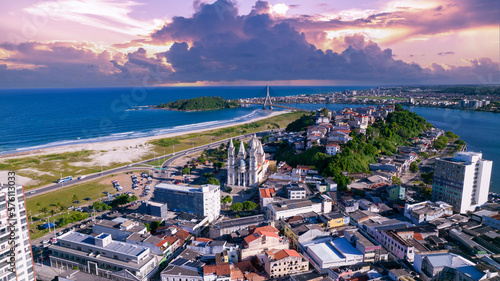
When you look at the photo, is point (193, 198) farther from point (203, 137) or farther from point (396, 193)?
point (203, 137)

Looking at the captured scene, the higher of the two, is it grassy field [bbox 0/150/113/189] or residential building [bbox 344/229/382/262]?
residential building [bbox 344/229/382/262]

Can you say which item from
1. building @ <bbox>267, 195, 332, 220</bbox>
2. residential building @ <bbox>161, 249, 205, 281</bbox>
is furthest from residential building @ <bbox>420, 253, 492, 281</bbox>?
residential building @ <bbox>161, 249, 205, 281</bbox>

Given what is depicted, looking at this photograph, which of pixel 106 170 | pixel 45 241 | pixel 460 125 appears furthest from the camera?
pixel 460 125

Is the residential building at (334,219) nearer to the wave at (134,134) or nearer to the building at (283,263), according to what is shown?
the building at (283,263)

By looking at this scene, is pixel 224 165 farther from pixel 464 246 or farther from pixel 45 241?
pixel 464 246

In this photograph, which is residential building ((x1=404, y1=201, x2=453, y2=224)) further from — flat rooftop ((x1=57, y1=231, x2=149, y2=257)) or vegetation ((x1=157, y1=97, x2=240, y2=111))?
vegetation ((x1=157, y1=97, x2=240, y2=111))

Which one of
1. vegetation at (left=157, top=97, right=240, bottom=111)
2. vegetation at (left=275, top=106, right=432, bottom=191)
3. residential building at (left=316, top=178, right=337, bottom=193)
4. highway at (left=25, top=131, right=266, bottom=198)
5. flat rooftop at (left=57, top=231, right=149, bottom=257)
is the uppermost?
vegetation at (left=157, top=97, right=240, bottom=111)

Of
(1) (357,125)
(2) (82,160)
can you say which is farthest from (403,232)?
(2) (82,160)
